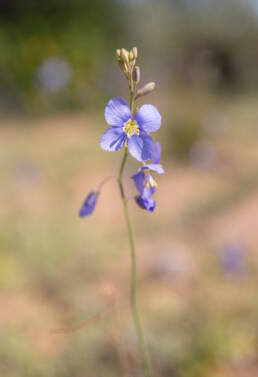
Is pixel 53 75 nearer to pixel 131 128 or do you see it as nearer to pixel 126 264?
pixel 126 264

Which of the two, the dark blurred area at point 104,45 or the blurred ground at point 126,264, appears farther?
the dark blurred area at point 104,45

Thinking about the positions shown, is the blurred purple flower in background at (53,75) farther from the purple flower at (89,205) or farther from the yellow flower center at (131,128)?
the yellow flower center at (131,128)

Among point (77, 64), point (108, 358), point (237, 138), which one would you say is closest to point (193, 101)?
point (237, 138)

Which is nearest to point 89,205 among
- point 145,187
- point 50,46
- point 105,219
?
point 145,187

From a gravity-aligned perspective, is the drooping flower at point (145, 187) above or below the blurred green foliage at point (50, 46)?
below

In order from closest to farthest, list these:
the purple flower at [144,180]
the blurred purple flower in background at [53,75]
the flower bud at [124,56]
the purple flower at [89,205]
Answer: the flower bud at [124,56] → the purple flower at [144,180] → the purple flower at [89,205] → the blurred purple flower in background at [53,75]

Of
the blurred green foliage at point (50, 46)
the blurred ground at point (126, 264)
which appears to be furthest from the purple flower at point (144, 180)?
the blurred green foliage at point (50, 46)

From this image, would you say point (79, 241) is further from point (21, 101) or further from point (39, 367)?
point (21, 101)

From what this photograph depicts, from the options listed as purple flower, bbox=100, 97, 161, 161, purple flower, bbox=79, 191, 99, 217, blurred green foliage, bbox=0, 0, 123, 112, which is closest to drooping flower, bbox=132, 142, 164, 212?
purple flower, bbox=100, 97, 161, 161

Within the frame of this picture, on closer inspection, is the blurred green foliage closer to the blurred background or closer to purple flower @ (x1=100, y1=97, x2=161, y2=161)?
the blurred background
